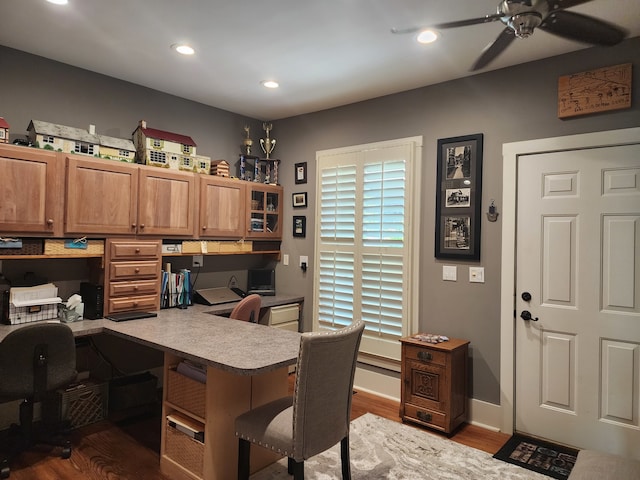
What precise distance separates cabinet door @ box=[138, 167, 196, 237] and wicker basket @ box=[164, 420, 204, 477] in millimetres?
1656

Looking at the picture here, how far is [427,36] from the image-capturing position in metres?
2.82

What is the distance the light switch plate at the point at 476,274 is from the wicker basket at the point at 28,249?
3.27 meters

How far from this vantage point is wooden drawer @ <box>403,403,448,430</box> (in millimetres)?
3195

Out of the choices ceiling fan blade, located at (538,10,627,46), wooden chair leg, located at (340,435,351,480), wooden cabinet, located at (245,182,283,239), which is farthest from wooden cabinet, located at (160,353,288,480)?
ceiling fan blade, located at (538,10,627,46)

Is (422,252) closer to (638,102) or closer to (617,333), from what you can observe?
(617,333)

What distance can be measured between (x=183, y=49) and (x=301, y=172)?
75.6 inches

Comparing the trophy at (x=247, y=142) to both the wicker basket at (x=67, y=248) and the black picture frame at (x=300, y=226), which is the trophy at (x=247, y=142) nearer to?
the black picture frame at (x=300, y=226)

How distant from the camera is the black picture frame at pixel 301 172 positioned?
469cm

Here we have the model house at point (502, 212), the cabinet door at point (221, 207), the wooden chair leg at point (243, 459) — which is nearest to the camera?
the wooden chair leg at point (243, 459)

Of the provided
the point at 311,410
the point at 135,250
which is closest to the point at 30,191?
the point at 135,250

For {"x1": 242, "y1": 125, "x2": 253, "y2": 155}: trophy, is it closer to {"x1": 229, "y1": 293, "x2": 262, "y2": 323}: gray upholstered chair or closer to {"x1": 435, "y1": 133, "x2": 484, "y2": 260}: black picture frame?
{"x1": 229, "y1": 293, "x2": 262, "y2": 323}: gray upholstered chair

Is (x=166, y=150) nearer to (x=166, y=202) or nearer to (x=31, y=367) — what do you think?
(x=166, y=202)

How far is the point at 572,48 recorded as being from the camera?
2980 mm

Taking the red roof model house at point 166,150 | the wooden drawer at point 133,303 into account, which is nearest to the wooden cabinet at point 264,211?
the red roof model house at point 166,150
